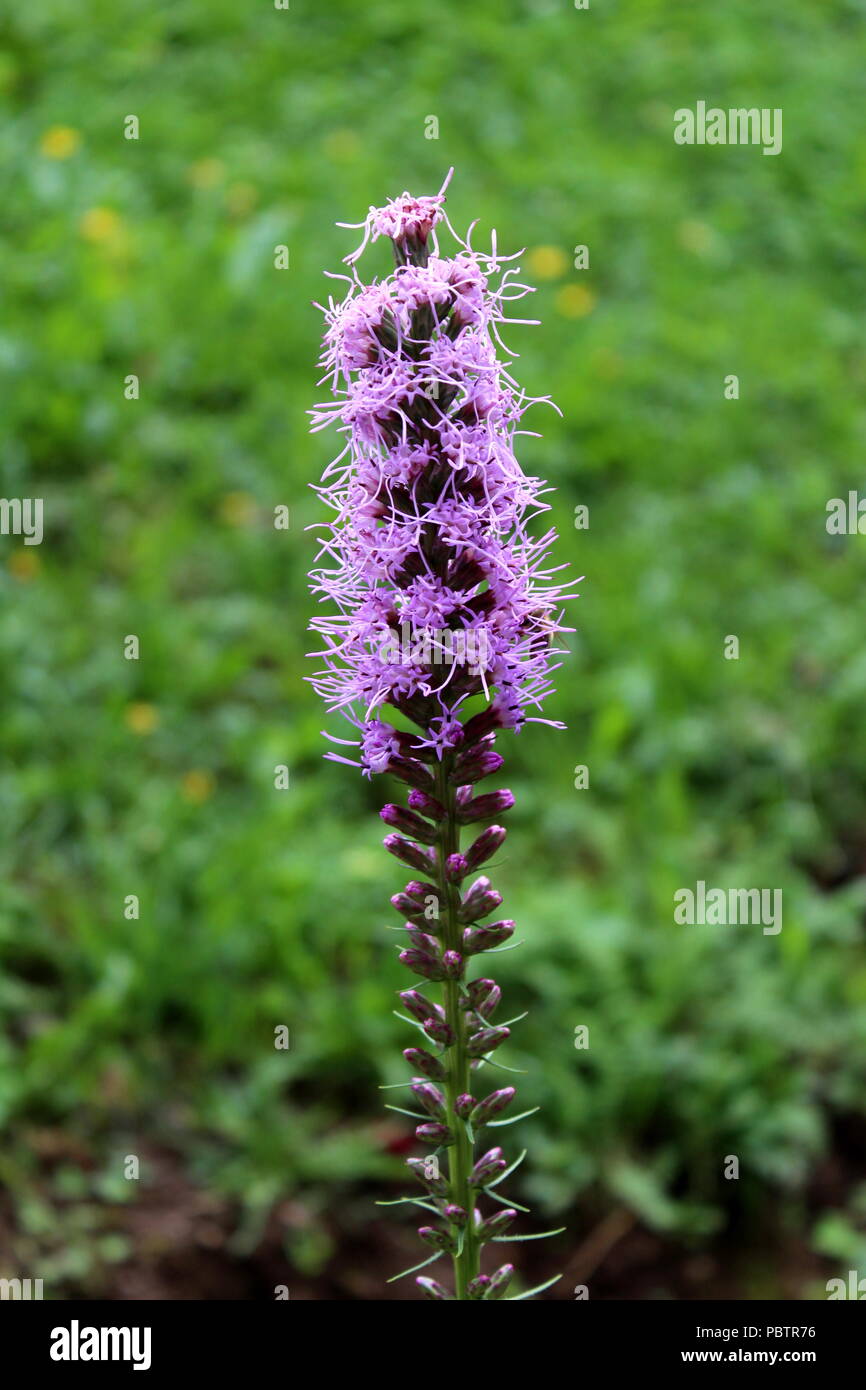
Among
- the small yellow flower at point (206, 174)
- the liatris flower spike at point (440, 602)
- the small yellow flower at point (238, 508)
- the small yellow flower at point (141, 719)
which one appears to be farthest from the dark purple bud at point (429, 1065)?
the small yellow flower at point (206, 174)

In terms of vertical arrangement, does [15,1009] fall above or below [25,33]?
below

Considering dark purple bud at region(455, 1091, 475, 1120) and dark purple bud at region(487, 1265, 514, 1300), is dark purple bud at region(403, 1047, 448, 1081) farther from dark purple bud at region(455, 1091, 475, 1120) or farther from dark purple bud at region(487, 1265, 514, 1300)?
dark purple bud at region(487, 1265, 514, 1300)

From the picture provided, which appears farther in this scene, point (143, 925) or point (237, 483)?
point (237, 483)

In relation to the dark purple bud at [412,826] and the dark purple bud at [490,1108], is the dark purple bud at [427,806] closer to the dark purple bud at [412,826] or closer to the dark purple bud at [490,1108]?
the dark purple bud at [412,826]

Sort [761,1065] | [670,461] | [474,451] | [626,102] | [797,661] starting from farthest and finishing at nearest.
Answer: [626,102] < [670,461] < [797,661] < [761,1065] < [474,451]

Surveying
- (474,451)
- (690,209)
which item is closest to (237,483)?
(690,209)

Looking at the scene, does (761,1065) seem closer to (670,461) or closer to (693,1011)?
(693,1011)
